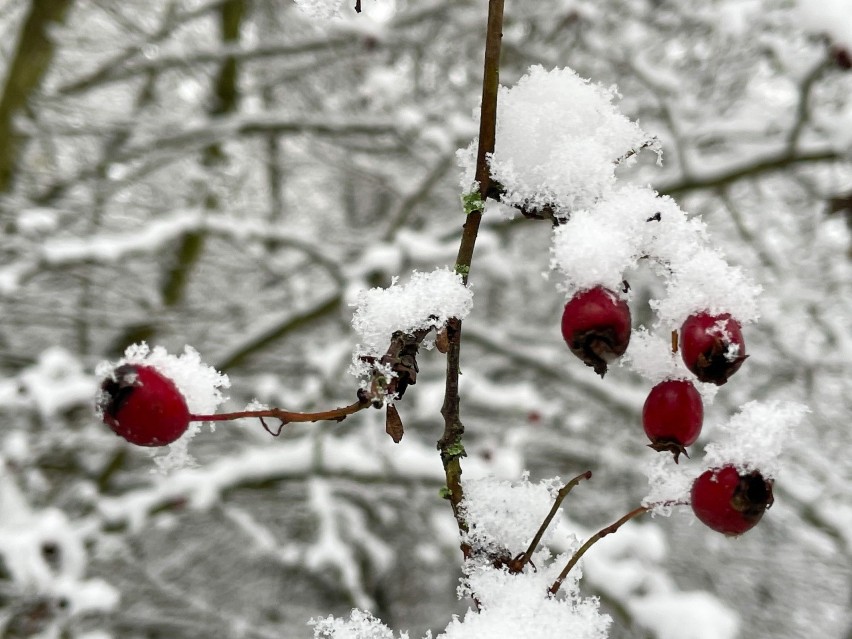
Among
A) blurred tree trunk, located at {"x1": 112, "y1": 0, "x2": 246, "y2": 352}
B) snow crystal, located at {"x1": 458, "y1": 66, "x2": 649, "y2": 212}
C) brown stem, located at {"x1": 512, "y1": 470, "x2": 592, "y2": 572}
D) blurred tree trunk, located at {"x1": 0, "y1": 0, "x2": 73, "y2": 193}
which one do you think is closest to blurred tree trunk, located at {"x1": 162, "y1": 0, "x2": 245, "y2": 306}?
blurred tree trunk, located at {"x1": 112, "y1": 0, "x2": 246, "y2": 352}

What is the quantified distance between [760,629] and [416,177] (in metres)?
4.02

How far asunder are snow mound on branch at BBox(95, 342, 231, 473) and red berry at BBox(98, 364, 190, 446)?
0.02 metres

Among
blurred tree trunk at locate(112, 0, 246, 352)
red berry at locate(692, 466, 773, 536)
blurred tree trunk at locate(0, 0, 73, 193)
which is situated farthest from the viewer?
blurred tree trunk at locate(112, 0, 246, 352)

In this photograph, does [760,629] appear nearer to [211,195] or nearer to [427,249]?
[427,249]

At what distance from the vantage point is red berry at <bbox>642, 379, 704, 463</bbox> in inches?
30.7

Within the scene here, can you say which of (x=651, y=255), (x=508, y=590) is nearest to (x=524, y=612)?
(x=508, y=590)

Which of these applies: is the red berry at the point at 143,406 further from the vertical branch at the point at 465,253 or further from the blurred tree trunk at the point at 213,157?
the blurred tree trunk at the point at 213,157

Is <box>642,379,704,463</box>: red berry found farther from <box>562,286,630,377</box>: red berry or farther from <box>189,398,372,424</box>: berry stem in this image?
<box>189,398,372,424</box>: berry stem

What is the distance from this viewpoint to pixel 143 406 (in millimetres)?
692

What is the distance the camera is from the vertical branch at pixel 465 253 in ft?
2.14

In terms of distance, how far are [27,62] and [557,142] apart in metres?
3.68

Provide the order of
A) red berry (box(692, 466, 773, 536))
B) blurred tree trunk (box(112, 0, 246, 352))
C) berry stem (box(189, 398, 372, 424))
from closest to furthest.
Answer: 1. berry stem (box(189, 398, 372, 424))
2. red berry (box(692, 466, 773, 536))
3. blurred tree trunk (box(112, 0, 246, 352))

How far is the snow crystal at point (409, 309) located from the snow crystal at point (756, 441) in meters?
0.32

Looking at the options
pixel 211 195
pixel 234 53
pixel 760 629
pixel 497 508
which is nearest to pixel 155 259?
pixel 211 195
